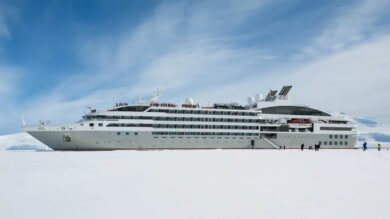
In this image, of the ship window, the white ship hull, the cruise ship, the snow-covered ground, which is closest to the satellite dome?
the cruise ship

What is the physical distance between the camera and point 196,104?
64250 millimetres

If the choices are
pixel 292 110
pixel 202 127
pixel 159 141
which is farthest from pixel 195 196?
pixel 292 110

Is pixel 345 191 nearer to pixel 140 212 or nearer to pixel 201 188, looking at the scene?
pixel 201 188

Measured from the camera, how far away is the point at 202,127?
62.9 metres

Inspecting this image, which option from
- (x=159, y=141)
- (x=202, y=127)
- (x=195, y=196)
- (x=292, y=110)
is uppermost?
(x=292, y=110)

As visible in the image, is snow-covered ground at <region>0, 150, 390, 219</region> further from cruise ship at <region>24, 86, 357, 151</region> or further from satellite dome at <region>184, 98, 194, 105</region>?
satellite dome at <region>184, 98, 194, 105</region>

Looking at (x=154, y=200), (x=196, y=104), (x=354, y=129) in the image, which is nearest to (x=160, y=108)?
(x=196, y=104)

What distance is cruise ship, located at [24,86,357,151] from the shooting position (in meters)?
53.7

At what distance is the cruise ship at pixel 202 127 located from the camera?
2112 inches

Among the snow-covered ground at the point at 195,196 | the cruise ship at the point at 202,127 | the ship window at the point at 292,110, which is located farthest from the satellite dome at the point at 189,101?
the snow-covered ground at the point at 195,196

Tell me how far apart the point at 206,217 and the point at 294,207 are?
2.95 m

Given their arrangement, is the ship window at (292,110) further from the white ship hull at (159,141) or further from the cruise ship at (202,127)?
the white ship hull at (159,141)

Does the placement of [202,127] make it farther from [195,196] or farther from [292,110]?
[195,196]

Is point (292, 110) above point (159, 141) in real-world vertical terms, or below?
above
